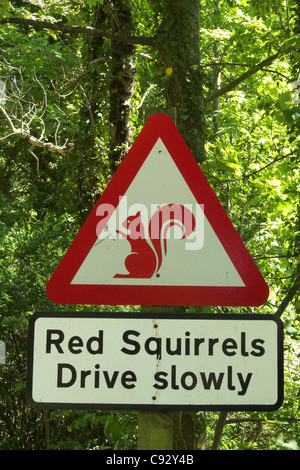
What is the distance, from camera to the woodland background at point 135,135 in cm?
421

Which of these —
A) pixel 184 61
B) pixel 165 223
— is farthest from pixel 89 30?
pixel 165 223

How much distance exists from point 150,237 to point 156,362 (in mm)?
346

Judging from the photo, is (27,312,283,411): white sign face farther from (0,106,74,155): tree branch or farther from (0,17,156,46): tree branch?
(0,106,74,155): tree branch

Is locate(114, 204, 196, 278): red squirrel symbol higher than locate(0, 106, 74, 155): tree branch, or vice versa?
locate(0, 106, 74, 155): tree branch

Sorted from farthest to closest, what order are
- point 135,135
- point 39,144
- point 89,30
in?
point 39,144, point 135,135, point 89,30

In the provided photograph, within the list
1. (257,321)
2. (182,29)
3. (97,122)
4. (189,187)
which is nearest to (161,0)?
(182,29)

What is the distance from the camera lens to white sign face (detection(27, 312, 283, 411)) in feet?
5.51

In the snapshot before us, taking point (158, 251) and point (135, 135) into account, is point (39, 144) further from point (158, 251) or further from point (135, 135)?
point (158, 251)

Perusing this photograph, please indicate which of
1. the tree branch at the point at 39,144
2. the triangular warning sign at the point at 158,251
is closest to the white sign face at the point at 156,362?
the triangular warning sign at the point at 158,251

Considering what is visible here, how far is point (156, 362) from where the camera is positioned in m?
1.69

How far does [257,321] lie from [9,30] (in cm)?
1223

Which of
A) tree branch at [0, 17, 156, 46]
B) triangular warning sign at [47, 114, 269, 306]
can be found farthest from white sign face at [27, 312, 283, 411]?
tree branch at [0, 17, 156, 46]

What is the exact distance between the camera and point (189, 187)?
190 centimetres
